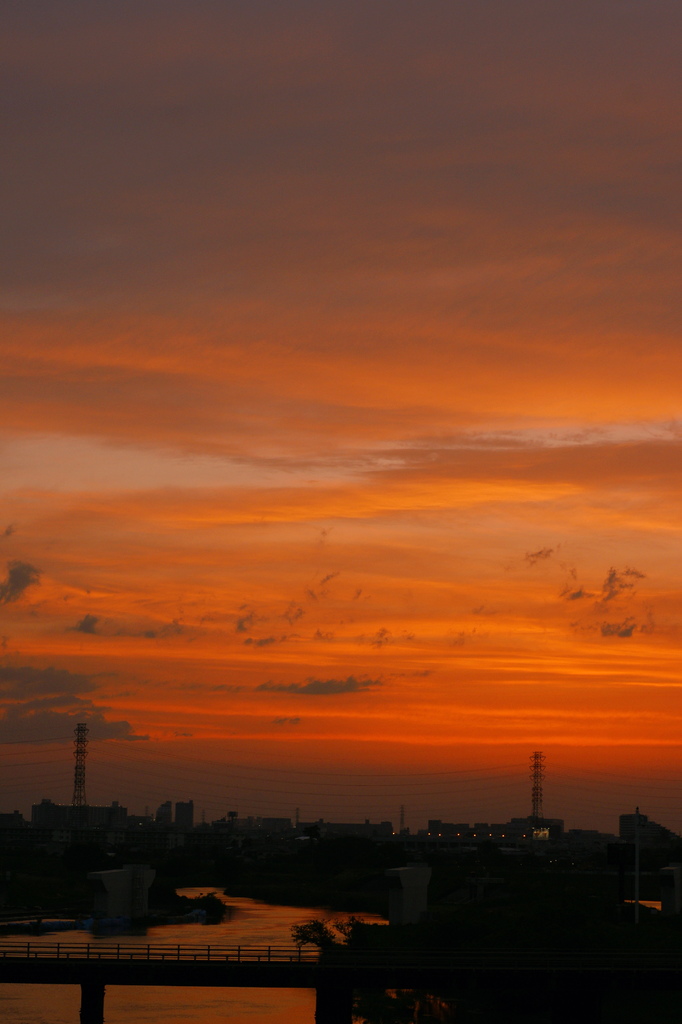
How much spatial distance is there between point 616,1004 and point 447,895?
7672 cm

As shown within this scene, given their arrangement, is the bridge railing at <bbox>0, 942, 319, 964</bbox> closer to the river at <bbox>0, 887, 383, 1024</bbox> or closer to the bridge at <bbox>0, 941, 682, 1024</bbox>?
the bridge at <bbox>0, 941, 682, 1024</bbox>

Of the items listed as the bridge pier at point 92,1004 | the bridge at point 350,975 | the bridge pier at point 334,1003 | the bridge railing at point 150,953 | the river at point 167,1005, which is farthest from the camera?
the river at point 167,1005

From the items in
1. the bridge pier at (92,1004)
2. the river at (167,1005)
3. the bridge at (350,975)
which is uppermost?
the bridge at (350,975)

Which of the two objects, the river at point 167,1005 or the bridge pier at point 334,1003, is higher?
the bridge pier at point 334,1003

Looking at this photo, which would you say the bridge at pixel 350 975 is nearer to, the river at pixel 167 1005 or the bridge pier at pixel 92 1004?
the bridge pier at pixel 92 1004

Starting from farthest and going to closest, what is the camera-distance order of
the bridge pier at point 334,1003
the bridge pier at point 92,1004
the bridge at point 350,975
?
the bridge pier at point 92,1004
the bridge pier at point 334,1003
the bridge at point 350,975

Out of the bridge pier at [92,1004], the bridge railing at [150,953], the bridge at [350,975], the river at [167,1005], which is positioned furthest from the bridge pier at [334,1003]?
the river at [167,1005]

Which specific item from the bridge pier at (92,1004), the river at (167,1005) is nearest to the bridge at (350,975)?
the bridge pier at (92,1004)

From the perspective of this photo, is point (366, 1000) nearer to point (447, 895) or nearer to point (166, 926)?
point (166, 926)

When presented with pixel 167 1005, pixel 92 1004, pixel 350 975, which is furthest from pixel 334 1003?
pixel 167 1005

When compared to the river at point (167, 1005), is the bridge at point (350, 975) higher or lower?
higher

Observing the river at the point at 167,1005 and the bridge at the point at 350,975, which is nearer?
the bridge at the point at 350,975

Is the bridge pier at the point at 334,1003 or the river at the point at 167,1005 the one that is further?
the river at the point at 167,1005

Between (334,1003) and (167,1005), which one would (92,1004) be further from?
(167,1005)
